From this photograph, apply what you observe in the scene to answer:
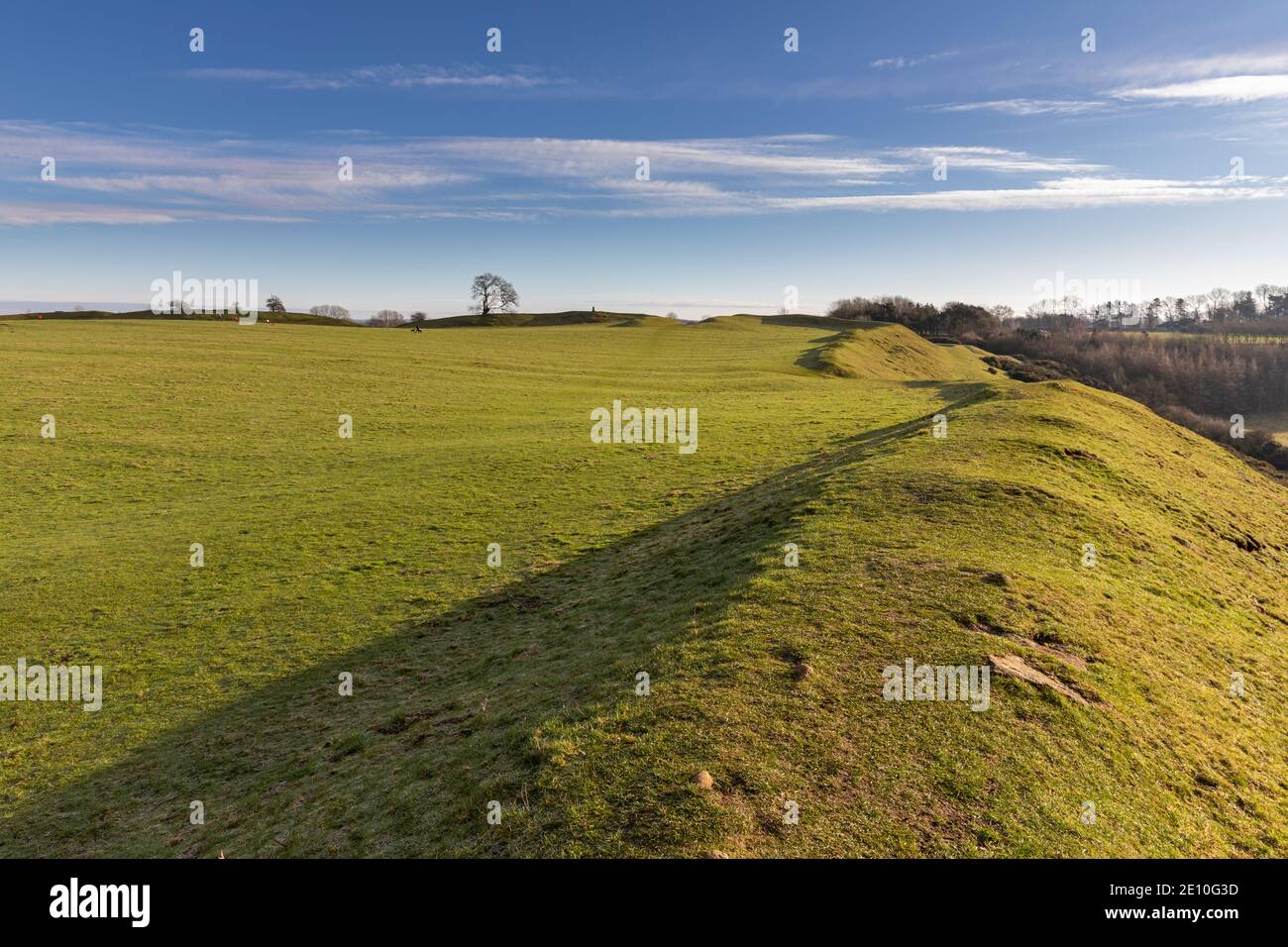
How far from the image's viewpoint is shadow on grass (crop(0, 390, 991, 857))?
7.75 m

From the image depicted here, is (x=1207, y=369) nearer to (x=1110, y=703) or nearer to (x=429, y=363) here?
(x=429, y=363)

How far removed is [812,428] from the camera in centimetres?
3547

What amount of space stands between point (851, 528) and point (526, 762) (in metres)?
10.3

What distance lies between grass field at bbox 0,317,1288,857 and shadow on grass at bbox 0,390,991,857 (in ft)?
0.23

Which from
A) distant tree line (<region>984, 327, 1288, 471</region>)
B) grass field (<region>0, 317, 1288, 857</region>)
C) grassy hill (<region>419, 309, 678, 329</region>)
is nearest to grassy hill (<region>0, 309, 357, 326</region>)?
grassy hill (<region>419, 309, 678, 329</region>)

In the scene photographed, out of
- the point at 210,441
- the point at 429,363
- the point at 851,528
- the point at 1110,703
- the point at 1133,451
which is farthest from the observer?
the point at 429,363

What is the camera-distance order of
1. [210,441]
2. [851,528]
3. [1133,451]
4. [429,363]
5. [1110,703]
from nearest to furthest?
[1110,703], [851,528], [1133,451], [210,441], [429,363]

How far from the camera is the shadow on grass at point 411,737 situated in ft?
25.4

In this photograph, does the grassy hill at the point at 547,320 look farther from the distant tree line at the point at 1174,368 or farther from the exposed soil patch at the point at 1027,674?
the exposed soil patch at the point at 1027,674

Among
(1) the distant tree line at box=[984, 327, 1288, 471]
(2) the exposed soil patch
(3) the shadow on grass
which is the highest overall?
(1) the distant tree line at box=[984, 327, 1288, 471]

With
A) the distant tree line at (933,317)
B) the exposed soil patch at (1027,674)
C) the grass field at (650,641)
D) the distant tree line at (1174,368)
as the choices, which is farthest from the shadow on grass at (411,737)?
the distant tree line at (933,317)

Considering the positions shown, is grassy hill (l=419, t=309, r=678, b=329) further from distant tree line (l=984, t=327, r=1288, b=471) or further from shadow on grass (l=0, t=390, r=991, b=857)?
shadow on grass (l=0, t=390, r=991, b=857)

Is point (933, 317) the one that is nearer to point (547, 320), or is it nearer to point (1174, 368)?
point (1174, 368)
